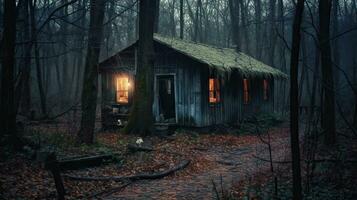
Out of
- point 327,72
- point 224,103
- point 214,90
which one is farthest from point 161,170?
point 224,103

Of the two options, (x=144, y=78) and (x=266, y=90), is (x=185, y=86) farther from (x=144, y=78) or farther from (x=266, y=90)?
(x=266, y=90)

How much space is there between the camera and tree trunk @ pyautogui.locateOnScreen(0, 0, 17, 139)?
32.6 ft

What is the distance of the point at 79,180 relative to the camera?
9320 millimetres

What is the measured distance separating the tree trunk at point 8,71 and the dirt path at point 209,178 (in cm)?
431

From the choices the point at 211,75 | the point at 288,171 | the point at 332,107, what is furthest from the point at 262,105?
the point at 288,171

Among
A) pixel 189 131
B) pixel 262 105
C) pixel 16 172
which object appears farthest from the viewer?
pixel 262 105

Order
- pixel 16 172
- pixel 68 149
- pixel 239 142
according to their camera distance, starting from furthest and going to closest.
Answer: pixel 239 142, pixel 68 149, pixel 16 172

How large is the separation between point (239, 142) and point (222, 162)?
459 cm

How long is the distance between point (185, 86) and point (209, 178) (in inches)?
373

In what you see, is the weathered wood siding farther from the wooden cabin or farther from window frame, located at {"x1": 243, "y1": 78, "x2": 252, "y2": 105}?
window frame, located at {"x1": 243, "y1": 78, "x2": 252, "y2": 105}

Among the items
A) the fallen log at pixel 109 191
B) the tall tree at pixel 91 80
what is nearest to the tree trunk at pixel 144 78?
the tall tree at pixel 91 80

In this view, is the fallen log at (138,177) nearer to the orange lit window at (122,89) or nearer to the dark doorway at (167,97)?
the dark doorway at (167,97)

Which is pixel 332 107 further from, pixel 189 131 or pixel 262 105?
pixel 262 105

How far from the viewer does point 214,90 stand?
20.1 metres
